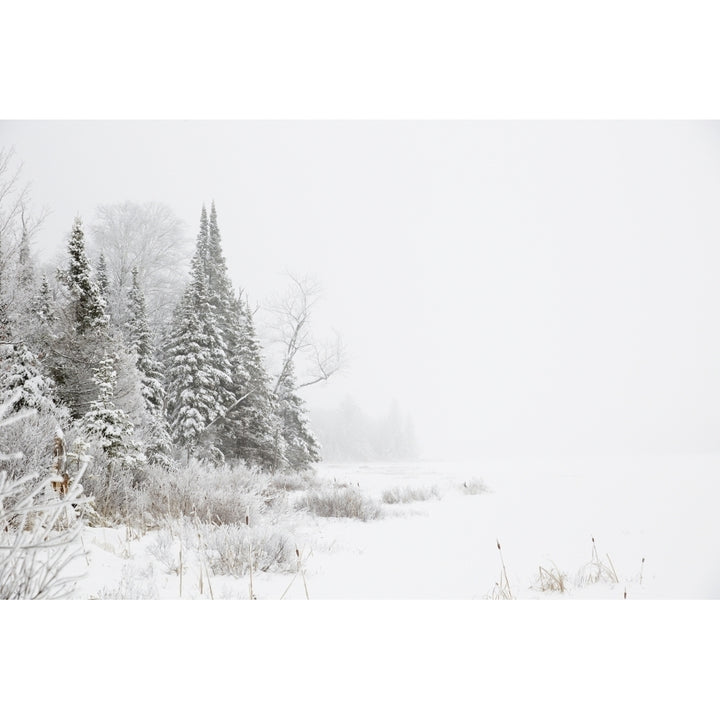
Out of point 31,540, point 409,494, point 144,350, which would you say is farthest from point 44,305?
point 409,494

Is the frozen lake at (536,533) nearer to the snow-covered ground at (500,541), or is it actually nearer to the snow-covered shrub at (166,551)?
the snow-covered ground at (500,541)

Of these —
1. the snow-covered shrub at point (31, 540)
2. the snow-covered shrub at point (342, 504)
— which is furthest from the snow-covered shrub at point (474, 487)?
the snow-covered shrub at point (31, 540)

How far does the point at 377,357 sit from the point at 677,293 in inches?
113

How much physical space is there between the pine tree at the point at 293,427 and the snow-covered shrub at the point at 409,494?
2.98ft

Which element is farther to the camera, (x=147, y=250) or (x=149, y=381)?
(x=147, y=250)

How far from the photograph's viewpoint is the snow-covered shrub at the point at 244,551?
314cm

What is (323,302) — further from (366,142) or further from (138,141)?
(138,141)

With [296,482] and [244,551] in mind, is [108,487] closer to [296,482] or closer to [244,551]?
[244,551]

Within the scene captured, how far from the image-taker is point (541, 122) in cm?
403

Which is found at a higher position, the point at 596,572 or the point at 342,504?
the point at 342,504

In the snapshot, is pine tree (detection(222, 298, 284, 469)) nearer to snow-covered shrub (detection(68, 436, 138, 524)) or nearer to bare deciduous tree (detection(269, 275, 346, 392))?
bare deciduous tree (detection(269, 275, 346, 392))

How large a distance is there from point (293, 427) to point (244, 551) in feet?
Answer: 5.22

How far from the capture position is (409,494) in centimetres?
456

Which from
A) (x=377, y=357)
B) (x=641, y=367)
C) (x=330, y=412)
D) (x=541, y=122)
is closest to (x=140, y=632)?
(x=330, y=412)
